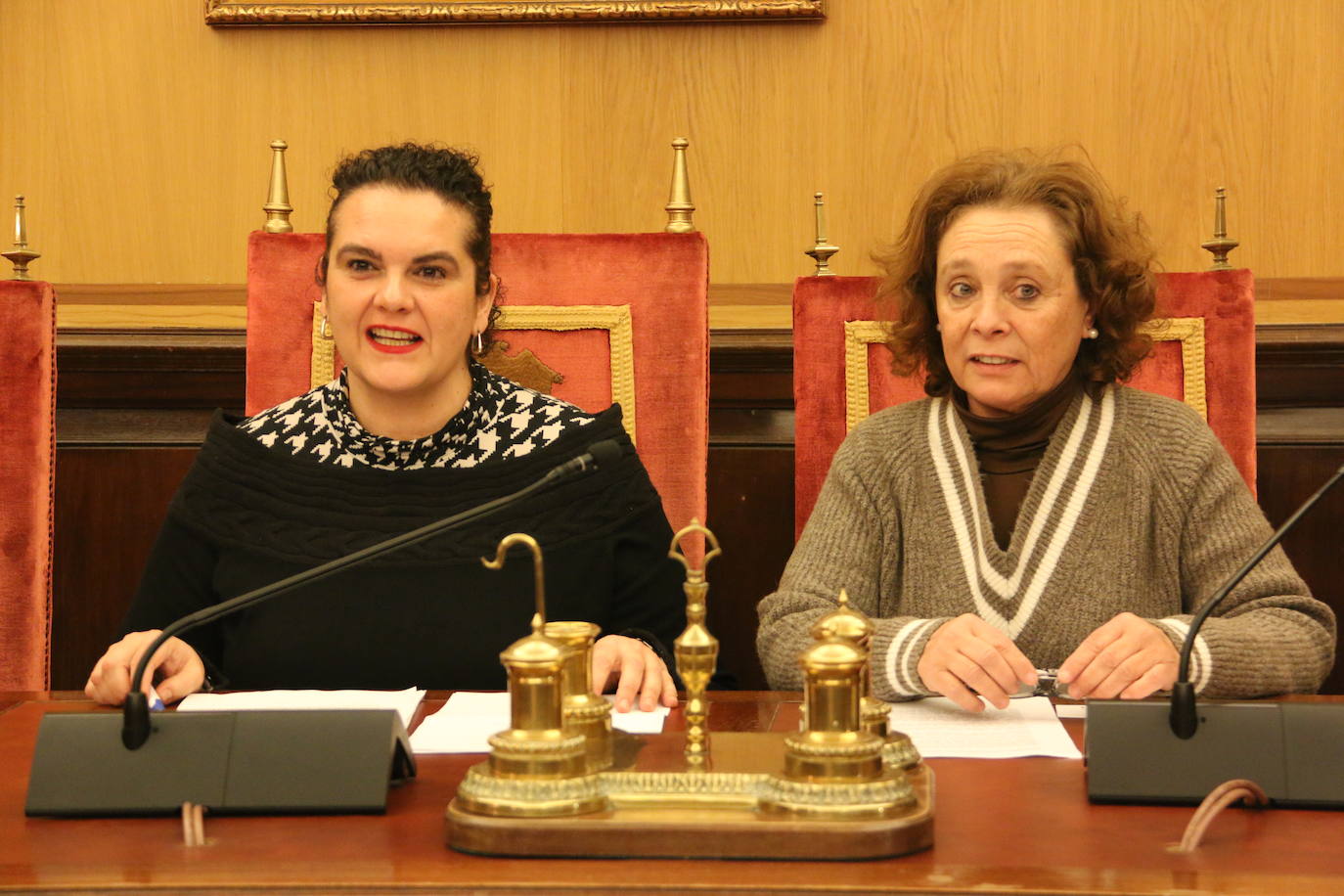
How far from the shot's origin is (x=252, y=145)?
316 centimetres

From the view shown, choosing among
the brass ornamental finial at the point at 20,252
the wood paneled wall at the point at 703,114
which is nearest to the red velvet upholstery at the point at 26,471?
the brass ornamental finial at the point at 20,252

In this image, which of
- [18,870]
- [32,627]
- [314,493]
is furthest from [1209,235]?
[18,870]

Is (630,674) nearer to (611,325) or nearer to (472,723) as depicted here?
(472,723)

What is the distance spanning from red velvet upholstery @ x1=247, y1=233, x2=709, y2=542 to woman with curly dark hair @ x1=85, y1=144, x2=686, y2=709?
0.14 metres

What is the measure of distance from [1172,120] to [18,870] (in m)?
2.65

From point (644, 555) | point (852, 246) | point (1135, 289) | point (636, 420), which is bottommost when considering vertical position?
point (644, 555)

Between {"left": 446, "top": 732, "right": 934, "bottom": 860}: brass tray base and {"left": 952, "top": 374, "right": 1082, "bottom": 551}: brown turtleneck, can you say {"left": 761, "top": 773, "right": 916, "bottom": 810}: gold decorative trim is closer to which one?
{"left": 446, "top": 732, "right": 934, "bottom": 860}: brass tray base

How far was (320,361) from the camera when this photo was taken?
7.09 ft

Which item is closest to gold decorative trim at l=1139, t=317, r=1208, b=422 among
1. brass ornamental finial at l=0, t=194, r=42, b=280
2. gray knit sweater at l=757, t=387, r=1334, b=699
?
gray knit sweater at l=757, t=387, r=1334, b=699

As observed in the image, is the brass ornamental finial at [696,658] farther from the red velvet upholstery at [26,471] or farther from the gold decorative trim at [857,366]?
the red velvet upholstery at [26,471]

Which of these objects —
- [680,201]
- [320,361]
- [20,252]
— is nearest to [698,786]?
[320,361]

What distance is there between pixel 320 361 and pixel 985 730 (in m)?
1.17

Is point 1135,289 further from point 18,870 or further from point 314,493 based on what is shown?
point 18,870

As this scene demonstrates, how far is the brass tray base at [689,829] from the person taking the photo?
950 millimetres
